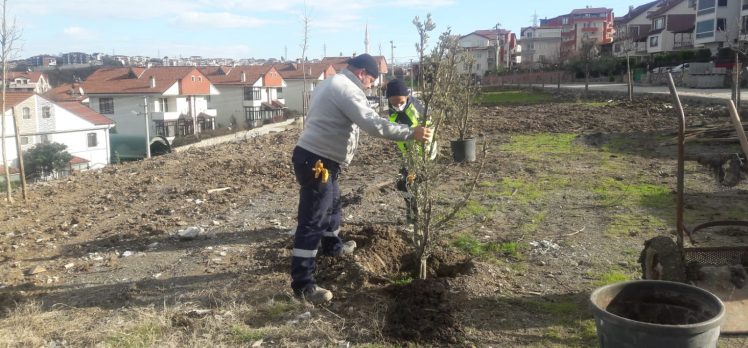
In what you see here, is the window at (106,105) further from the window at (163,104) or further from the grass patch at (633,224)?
the grass patch at (633,224)

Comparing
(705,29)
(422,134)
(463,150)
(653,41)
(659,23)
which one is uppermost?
(659,23)

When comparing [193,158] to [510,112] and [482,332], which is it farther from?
[510,112]

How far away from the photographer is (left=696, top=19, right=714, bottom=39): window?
50.8 m

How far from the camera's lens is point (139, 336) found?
3.59m

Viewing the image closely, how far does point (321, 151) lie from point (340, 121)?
0.26 metres

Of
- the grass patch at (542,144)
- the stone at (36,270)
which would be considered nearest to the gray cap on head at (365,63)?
the stone at (36,270)

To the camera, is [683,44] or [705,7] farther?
[683,44]

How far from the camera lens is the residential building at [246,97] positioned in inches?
2457

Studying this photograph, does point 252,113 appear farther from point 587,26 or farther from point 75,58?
point 75,58

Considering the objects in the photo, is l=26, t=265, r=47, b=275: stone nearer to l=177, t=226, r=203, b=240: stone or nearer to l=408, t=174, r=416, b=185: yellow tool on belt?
l=177, t=226, r=203, b=240: stone

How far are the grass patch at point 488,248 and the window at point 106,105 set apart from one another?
53.9 meters

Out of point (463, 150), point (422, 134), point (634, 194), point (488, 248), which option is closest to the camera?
point (422, 134)

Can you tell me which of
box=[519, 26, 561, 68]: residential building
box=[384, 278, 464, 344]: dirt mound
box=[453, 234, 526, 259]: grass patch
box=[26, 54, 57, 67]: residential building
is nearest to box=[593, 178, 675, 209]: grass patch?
box=[453, 234, 526, 259]: grass patch

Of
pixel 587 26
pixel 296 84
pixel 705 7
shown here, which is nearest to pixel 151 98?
pixel 296 84
